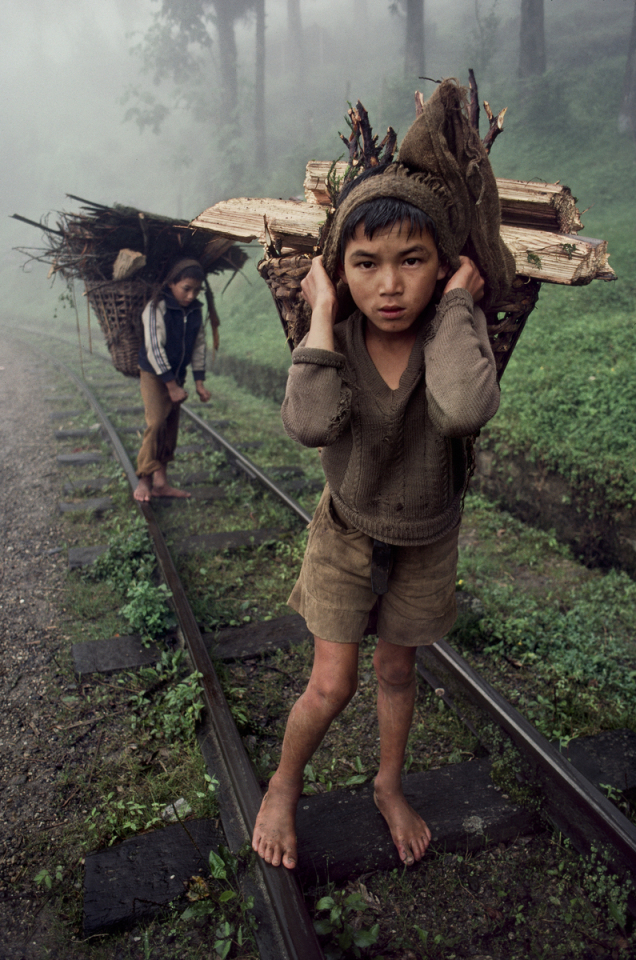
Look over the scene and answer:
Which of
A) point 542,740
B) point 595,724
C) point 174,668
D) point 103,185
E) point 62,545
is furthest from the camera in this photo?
point 103,185

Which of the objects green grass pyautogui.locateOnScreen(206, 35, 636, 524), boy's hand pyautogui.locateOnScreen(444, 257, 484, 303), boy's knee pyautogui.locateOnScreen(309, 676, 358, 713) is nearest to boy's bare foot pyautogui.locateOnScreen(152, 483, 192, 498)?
green grass pyautogui.locateOnScreen(206, 35, 636, 524)

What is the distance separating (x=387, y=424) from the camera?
66.2 inches

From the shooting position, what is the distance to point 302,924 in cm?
181

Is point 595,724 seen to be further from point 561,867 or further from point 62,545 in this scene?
point 62,545

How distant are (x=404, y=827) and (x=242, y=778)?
0.61 metres

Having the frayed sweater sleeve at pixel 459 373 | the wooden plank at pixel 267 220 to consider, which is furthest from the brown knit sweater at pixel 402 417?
the wooden plank at pixel 267 220

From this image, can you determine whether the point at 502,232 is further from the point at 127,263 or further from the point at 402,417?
the point at 127,263

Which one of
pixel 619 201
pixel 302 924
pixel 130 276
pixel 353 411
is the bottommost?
pixel 302 924

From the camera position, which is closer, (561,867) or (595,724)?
(561,867)

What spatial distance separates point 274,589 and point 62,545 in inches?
71.9

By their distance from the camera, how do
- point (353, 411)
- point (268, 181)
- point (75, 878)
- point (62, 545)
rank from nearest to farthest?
1. point (353, 411)
2. point (75, 878)
3. point (62, 545)
4. point (268, 181)

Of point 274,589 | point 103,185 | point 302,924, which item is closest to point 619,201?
point 274,589

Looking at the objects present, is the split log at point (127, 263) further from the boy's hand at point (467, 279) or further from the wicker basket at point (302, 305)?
the boy's hand at point (467, 279)

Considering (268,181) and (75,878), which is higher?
(268,181)
